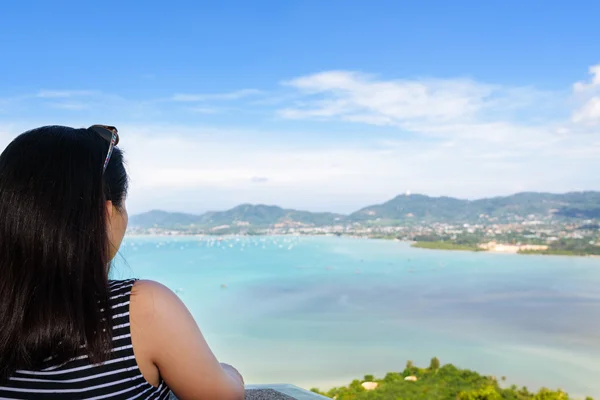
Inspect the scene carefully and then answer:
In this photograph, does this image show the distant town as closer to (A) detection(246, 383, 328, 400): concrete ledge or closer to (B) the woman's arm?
(A) detection(246, 383, 328, 400): concrete ledge

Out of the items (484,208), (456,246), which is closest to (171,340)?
(456,246)

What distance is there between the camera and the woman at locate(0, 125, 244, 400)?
67 cm

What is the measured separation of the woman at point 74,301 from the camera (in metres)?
0.67

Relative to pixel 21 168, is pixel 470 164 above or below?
above

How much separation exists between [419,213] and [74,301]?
44.7 metres

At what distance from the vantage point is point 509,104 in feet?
131

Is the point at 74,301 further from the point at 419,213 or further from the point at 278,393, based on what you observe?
the point at 419,213

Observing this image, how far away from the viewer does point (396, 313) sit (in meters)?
26.1

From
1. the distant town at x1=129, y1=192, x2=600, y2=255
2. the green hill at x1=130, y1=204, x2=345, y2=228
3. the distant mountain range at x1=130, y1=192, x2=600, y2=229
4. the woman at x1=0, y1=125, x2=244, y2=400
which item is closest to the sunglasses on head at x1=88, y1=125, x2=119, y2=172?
the woman at x1=0, y1=125, x2=244, y2=400

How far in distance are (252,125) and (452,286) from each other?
15759 mm

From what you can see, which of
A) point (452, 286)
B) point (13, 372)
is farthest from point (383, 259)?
point (13, 372)

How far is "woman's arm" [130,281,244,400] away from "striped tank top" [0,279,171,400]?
0.02m

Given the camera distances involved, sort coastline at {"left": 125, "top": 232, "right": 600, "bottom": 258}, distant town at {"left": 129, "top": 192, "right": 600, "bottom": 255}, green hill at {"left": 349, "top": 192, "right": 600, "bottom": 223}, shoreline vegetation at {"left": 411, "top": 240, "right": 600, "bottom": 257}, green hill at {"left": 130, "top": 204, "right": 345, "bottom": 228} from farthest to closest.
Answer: green hill at {"left": 130, "top": 204, "right": 345, "bottom": 228} < green hill at {"left": 349, "top": 192, "right": 600, "bottom": 223} < distant town at {"left": 129, "top": 192, "right": 600, "bottom": 255} < coastline at {"left": 125, "top": 232, "right": 600, "bottom": 258} < shoreline vegetation at {"left": 411, "top": 240, "right": 600, "bottom": 257}

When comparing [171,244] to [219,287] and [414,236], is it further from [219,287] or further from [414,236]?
[414,236]
